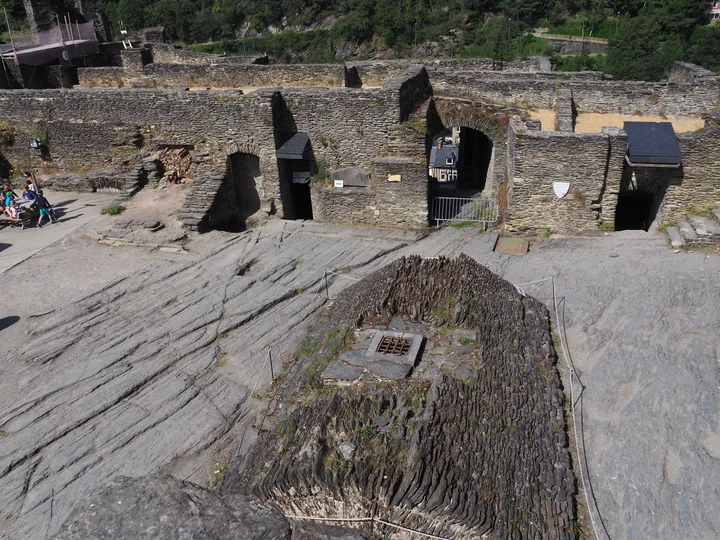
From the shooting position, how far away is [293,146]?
A: 16406 millimetres

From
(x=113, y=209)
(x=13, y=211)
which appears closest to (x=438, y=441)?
(x=113, y=209)

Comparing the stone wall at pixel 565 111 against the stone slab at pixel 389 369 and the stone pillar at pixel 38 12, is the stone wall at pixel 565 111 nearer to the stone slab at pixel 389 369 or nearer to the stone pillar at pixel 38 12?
the stone slab at pixel 389 369

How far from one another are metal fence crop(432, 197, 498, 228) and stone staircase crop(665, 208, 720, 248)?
4.37 meters

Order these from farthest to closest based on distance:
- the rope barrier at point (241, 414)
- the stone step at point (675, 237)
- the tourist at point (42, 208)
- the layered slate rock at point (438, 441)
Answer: the tourist at point (42, 208), the stone step at point (675, 237), the rope barrier at point (241, 414), the layered slate rock at point (438, 441)

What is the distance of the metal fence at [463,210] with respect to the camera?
16469 millimetres

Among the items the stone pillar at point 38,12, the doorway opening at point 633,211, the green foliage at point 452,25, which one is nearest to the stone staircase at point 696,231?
the doorway opening at point 633,211

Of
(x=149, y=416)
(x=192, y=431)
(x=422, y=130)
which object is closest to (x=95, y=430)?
(x=149, y=416)

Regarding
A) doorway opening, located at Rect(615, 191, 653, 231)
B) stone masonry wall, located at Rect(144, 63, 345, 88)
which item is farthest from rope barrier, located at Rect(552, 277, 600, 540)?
stone masonry wall, located at Rect(144, 63, 345, 88)

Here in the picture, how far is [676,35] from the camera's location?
2050 inches

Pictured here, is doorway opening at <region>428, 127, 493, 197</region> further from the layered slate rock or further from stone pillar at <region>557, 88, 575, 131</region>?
the layered slate rock

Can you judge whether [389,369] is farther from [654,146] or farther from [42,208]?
[42,208]

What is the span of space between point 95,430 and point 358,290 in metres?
5.54

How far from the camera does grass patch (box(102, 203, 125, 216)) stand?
1651cm

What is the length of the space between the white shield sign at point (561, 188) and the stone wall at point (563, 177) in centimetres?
8
